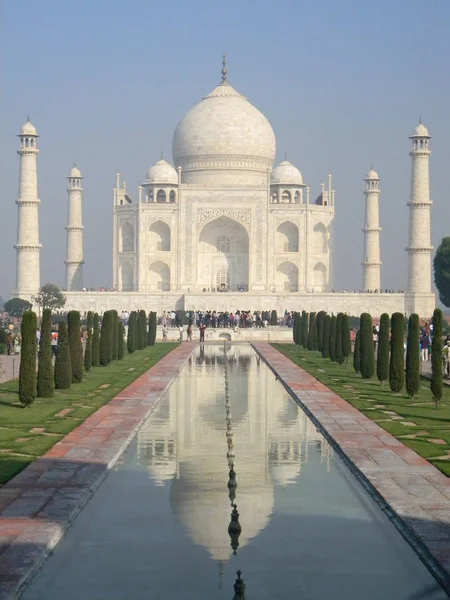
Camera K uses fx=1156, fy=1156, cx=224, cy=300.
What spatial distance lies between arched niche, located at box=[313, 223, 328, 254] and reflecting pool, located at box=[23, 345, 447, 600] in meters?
33.4

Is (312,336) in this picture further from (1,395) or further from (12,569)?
(12,569)

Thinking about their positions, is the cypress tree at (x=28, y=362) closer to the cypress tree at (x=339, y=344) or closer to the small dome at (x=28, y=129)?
the cypress tree at (x=339, y=344)

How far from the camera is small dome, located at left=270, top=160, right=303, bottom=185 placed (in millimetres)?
44812

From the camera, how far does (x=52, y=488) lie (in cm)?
718

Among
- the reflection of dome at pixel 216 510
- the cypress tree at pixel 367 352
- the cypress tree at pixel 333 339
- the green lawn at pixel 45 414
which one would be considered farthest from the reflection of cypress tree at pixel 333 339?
the reflection of dome at pixel 216 510

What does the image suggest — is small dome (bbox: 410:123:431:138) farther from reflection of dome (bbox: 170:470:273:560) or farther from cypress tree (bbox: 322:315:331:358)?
reflection of dome (bbox: 170:470:273:560)

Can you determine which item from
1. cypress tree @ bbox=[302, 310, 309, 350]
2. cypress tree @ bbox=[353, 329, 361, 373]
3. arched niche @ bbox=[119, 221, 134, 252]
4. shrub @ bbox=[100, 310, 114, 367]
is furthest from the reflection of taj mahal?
arched niche @ bbox=[119, 221, 134, 252]

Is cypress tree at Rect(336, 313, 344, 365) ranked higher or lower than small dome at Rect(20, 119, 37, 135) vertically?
lower

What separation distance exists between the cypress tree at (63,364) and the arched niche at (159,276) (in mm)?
27502

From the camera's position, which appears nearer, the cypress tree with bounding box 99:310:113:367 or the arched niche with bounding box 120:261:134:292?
the cypress tree with bounding box 99:310:113:367

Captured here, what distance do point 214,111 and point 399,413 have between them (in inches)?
1292

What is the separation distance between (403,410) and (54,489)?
5813mm

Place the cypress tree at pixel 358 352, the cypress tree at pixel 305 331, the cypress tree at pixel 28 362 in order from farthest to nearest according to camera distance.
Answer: the cypress tree at pixel 305 331 < the cypress tree at pixel 358 352 < the cypress tree at pixel 28 362

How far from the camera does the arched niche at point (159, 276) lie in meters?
42.2
